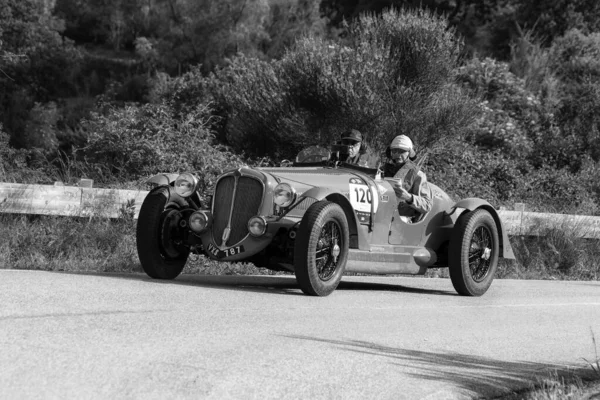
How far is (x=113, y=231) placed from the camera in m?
12.2

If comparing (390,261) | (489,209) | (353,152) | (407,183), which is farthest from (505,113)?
(390,261)

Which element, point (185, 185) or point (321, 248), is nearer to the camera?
point (321, 248)

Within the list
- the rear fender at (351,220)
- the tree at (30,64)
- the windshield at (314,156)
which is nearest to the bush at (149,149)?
the windshield at (314,156)

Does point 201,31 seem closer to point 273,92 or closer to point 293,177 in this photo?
point 273,92

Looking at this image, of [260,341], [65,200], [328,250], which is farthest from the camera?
[65,200]

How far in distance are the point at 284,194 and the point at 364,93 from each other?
13.9 meters

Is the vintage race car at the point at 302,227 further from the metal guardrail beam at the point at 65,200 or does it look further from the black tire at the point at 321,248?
the metal guardrail beam at the point at 65,200

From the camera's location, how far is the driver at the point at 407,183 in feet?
34.9

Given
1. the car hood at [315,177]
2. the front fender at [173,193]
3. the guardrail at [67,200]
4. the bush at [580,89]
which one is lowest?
the guardrail at [67,200]

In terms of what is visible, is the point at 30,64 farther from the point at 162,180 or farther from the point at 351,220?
the point at 351,220

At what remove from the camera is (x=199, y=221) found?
30.4 ft

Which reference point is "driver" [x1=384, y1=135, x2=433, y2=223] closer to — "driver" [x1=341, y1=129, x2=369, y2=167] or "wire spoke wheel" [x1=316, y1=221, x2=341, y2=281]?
"driver" [x1=341, y1=129, x2=369, y2=167]

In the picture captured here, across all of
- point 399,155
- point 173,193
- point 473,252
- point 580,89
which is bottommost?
point 473,252

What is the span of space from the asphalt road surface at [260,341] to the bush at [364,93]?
43.3ft
